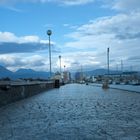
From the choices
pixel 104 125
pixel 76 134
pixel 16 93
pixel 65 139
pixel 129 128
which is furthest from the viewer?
pixel 16 93

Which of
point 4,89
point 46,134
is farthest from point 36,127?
point 4,89

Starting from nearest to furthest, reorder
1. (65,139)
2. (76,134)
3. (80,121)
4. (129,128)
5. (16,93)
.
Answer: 1. (65,139)
2. (76,134)
3. (129,128)
4. (80,121)
5. (16,93)

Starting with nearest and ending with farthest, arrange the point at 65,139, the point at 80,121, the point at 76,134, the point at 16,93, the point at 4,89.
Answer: the point at 65,139
the point at 76,134
the point at 80,121
the point at 4,89
the point at 16,93

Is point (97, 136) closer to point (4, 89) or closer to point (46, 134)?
point (46, 134)

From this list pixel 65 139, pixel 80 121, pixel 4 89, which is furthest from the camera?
pixel 4 89

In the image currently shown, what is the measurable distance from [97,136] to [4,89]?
61.1 feet

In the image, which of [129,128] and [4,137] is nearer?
[4,137]

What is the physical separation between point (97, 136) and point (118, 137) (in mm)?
695

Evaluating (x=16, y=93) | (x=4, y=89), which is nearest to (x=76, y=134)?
(x=4, y=89)

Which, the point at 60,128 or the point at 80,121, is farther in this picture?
the point at 80,121

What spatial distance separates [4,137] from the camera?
43.5 ft

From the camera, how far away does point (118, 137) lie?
42.8 feet

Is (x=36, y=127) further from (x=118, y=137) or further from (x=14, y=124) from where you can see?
(x=118, y=137)

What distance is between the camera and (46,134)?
13867mm
